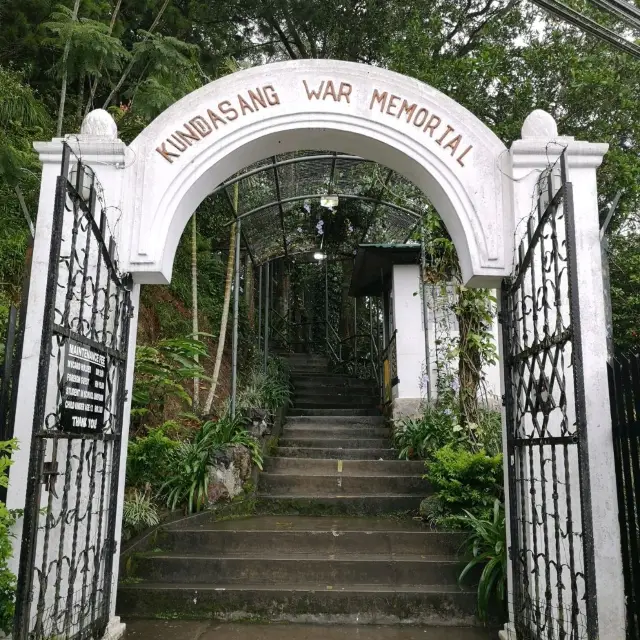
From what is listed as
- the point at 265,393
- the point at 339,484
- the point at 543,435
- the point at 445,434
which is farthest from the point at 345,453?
the point at 543,435

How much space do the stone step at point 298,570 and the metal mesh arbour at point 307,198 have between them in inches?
129

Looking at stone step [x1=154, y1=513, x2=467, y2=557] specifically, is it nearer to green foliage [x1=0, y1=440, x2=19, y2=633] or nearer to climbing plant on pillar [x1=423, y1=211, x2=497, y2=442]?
climbing plant on pillar [x1=423, y1=211, x2=497, y2=442]

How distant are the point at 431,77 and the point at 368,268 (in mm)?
3070

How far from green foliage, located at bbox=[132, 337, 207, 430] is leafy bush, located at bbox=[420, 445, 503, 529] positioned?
2637 millimetres

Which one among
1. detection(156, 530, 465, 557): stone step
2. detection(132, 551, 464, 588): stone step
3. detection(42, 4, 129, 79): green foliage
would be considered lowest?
detection(132, 551, 464, 588): stone step

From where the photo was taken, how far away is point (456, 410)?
280 inches

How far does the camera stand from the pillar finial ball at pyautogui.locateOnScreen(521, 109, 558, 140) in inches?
163

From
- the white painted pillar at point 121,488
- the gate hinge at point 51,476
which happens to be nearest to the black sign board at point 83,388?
the gate hinge at point 51,476

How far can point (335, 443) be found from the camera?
798cm

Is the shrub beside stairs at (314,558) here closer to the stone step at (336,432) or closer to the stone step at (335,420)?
the stone step at (336,432)

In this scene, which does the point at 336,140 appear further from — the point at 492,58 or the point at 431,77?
the point at 492,58

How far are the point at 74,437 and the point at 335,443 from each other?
520 centimetres

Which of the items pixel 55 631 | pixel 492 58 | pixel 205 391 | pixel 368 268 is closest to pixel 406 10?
pixel 492 58

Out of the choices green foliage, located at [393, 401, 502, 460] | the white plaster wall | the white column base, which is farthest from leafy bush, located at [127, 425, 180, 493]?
the white plaster wall
